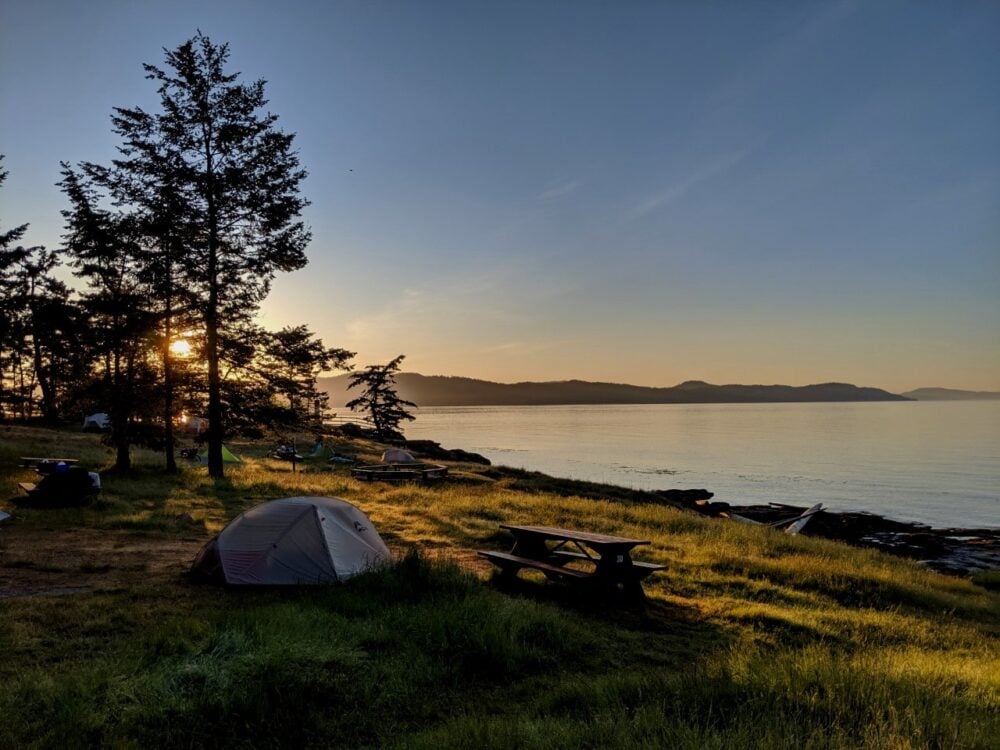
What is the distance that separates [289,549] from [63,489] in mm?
10149

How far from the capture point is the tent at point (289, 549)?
387 inches

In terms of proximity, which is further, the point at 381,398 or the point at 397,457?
the point at 381,398

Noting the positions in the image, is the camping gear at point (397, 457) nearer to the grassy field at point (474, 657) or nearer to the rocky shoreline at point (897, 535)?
the rocky shoreline at point (897, 535)

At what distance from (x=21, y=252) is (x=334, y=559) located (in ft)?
115

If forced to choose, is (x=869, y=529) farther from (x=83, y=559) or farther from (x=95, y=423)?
(x=95, y=423)

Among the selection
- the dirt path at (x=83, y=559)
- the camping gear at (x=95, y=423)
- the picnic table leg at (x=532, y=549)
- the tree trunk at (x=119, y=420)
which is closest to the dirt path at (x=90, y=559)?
the dirt path at (x=83, y=559)

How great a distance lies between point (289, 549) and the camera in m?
10.0

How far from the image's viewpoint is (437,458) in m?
48.1

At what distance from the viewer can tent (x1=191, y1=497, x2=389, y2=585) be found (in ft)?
32.2

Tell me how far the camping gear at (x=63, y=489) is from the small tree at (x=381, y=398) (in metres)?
42.7

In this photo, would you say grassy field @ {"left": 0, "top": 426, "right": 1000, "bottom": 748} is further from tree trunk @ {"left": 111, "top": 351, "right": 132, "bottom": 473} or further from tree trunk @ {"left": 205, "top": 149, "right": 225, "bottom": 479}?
tree trunk @ {"left": 205, "top": 149, "right": 225, "bottom": 479}

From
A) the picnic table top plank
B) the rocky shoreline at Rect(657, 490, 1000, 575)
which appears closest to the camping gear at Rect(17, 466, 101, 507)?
the picnic table top plank

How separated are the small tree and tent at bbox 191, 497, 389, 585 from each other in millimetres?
49074

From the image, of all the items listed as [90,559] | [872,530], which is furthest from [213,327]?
[872,530]
